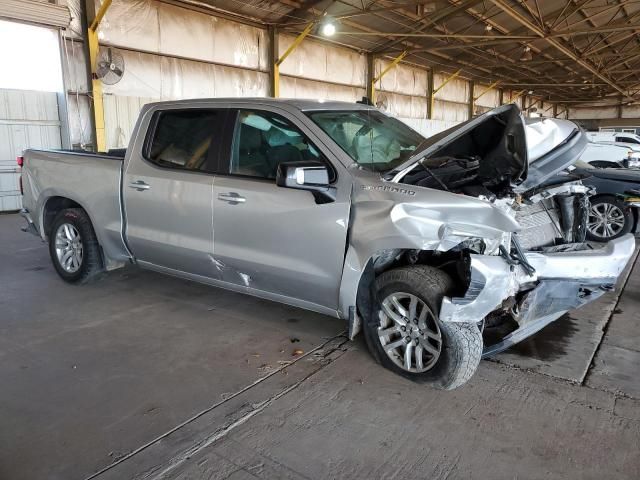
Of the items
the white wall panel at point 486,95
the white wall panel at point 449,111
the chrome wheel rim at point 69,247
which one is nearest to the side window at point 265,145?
the chrome wheel rim at point 69,247

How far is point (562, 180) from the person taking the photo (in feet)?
12.8

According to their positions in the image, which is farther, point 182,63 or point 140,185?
point 182,63

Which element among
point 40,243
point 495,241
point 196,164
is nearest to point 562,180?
point 495,241

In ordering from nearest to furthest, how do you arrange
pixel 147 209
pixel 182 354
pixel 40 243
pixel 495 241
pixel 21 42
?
pixel 495 241 → pixel 182 354 → pixel 147 209 → pixel 40 243 → pixel 21 42

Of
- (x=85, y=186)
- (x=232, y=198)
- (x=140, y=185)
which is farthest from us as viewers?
(x=85, y=186)

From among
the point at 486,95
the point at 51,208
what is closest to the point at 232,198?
the point at 51,208

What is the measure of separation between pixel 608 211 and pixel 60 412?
7618 mm

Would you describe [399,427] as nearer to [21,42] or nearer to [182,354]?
[182,354]

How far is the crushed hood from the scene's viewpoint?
3084 millimetres

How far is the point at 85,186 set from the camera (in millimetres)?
4914

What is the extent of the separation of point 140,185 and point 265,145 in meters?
1.32

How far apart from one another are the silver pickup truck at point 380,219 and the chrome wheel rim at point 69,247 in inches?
40.4

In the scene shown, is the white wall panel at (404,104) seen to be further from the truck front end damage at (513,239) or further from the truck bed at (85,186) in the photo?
the truck front end damage at (513,239)

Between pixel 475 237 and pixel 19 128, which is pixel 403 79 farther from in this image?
pixel 475 237
